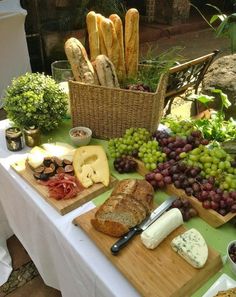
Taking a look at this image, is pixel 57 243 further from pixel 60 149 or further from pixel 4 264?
pixel 4 264

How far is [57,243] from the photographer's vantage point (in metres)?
0.97

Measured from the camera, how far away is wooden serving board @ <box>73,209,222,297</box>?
0.72 m

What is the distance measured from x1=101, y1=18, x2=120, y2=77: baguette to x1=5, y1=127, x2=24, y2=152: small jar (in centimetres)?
51

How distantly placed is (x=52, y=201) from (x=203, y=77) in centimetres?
219

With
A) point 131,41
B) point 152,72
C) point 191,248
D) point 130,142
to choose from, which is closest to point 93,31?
point 131,41

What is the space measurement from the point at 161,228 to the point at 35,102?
2.46ft

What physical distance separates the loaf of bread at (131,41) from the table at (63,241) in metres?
0.37

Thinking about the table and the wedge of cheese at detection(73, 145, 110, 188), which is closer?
the table

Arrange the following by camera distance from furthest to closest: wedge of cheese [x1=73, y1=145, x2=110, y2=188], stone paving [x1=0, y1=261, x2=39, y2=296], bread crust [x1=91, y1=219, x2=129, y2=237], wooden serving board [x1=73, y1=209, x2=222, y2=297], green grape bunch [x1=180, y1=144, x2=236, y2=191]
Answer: stone paving [x1=0, y1=261, x2=39, y2=296], wedge of cheese [x1=73, y1=145, x2=110, y2=188], green grape bunch [x1=180, y1=144, x2=236, y2=191], bread crust [x1=91, y1=219, x2=129, y2=237], wooden serving board [x1=73, y1=209, x2=222, y2=297]

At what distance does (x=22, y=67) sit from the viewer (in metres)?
3.33

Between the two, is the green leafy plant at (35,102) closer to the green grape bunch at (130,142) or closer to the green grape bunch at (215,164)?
the green grape bunch at (130,142)

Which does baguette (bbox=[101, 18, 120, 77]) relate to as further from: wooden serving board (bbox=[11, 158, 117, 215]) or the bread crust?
the bread crust

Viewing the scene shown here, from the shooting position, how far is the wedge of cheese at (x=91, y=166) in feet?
3.48

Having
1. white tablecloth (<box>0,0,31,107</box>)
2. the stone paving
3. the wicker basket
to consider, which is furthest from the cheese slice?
white tablecloth (<box>0,0,31,107</box>)
